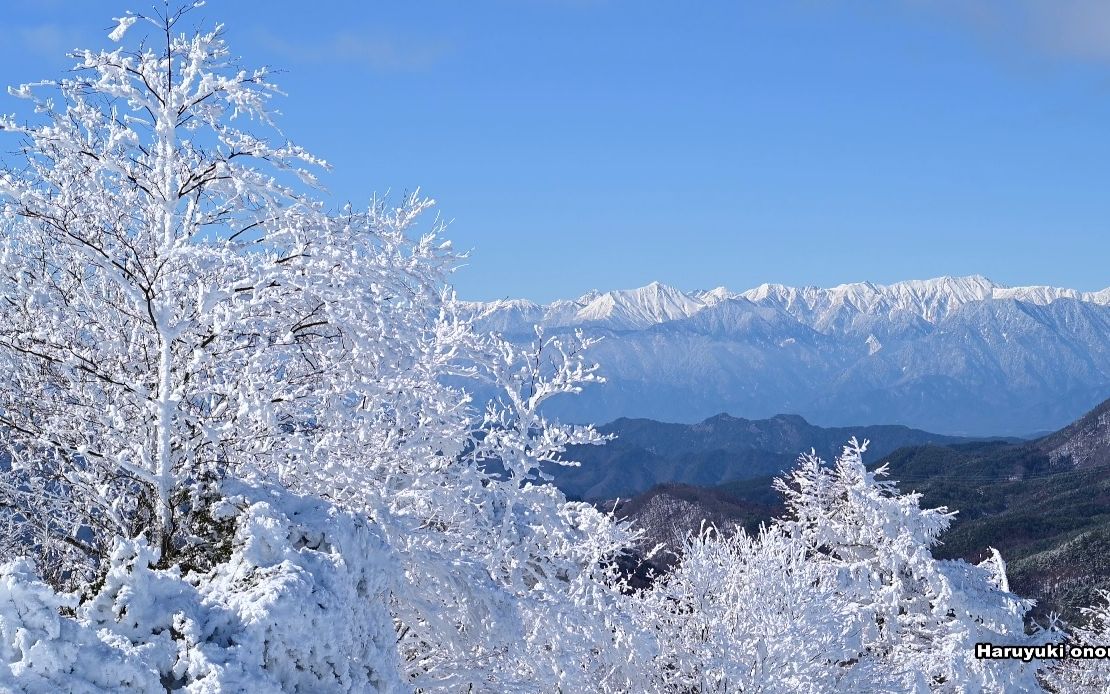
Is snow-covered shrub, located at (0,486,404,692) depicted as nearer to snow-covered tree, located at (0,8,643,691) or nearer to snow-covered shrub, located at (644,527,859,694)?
snow-covered tree, located at (0,8,643,691)

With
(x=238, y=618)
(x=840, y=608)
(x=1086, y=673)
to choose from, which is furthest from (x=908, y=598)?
(x=238, y=618)

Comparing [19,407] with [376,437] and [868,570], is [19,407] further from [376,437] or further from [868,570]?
[868,570]

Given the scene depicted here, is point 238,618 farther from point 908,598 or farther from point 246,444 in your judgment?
point 908,598

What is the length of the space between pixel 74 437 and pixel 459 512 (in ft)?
13.1

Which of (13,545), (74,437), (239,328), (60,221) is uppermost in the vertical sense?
(60,221)

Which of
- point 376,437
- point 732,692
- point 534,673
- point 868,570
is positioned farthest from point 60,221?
point 868,570

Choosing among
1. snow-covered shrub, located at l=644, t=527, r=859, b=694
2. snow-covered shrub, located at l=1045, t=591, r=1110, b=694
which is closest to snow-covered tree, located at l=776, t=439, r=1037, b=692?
snow-covered shrub, located at l=644, t=527, r=859, b=694

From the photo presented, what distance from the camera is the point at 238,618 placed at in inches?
241

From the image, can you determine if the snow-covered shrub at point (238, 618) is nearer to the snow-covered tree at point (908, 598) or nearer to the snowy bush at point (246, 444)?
the snowy bush at point (246, 444)

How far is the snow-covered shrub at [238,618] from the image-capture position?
5.32 meters

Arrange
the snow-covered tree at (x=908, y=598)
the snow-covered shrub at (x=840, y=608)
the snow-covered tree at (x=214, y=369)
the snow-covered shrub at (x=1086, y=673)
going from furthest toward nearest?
the snow-covered shrub at (x=1086, y=673)
the snow-covered tree at (x=908, y=598)
the snow-covered shrub at (x=840, y=608)
the snow-covered tree at (x=214, y=369)

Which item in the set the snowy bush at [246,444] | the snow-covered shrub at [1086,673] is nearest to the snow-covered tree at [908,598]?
the snowy bush at [246,444]

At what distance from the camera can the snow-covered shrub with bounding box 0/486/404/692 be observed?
5.32 metres

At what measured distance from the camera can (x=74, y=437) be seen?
8422 mm
